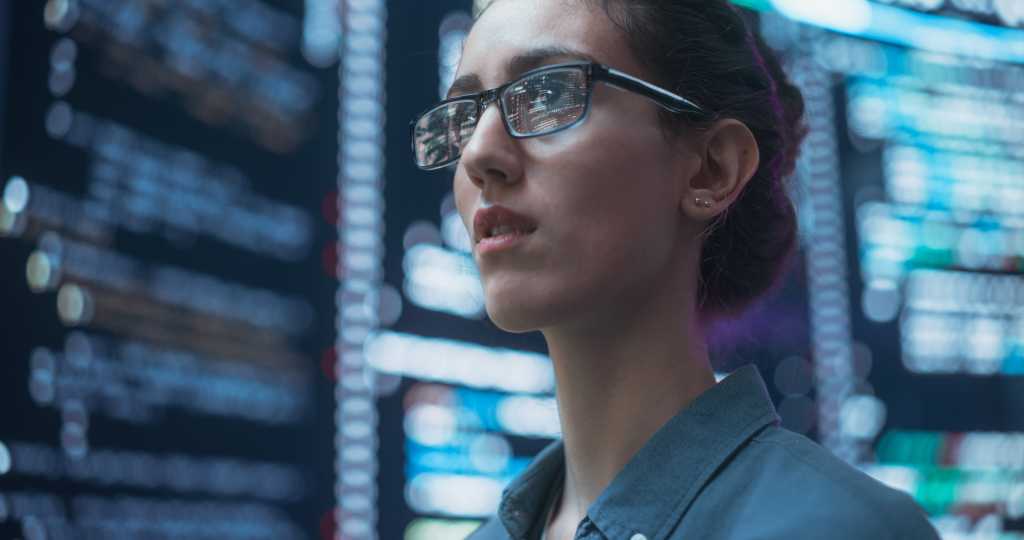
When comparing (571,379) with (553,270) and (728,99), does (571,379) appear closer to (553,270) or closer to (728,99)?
(553,270)

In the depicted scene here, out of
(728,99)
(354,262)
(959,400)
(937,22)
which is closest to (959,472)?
(959,400)

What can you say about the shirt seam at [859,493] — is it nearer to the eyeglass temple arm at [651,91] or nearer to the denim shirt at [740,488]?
the denim shirt at [740,488]

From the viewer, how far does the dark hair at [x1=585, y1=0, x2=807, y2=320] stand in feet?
3.27

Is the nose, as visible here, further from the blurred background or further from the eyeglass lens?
the blurred background

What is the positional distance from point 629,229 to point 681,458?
7.0 inches

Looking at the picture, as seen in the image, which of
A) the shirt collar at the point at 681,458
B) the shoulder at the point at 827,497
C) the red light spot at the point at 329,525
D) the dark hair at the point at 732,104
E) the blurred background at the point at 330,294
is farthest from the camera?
the red light spot at the point at 329,525

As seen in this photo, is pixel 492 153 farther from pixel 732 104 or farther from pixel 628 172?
pixel 732 104

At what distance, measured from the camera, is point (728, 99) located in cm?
101

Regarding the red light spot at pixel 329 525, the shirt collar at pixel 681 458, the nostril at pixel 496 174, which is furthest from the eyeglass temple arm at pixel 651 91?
the red light spot at pixel 329 525

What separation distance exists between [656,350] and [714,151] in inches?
6.7

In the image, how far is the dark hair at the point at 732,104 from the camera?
1.00 metres

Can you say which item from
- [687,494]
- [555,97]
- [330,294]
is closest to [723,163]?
[555,97]

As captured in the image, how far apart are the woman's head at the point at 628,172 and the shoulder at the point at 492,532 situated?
23cm

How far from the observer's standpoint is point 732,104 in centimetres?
101
